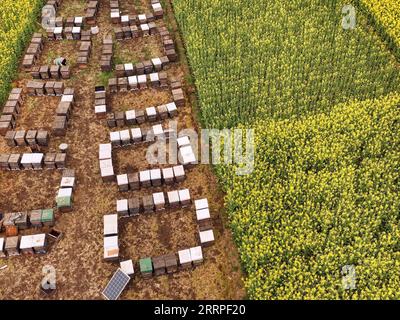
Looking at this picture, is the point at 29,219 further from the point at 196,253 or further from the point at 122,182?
the point at 196,253

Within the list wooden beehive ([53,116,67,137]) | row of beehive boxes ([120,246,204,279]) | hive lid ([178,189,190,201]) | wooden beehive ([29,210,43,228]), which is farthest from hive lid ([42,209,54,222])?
hive lid ([178,189,190,201])

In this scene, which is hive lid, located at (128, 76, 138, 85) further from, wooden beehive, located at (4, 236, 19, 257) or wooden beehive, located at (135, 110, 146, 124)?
wooden beehive, located at (4, 236, 19, 257)

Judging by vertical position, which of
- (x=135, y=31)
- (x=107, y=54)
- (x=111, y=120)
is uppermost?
(x=135, y=31)

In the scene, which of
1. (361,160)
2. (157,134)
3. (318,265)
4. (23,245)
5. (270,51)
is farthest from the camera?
(270,51)

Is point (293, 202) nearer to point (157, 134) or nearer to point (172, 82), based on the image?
point (157, 134)

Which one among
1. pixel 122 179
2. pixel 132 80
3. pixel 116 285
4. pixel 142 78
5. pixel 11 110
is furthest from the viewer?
pixel 142 78

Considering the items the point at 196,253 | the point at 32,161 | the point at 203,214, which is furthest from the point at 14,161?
the point at 196,253
